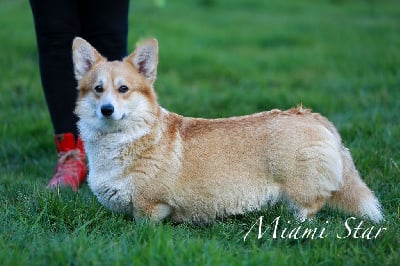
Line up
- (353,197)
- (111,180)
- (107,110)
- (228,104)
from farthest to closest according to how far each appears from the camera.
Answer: (228,104) < (353,197) < (111,180) < (107,110)

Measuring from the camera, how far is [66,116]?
4418mm

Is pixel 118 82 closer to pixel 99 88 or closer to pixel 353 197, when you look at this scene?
pixel 99 88

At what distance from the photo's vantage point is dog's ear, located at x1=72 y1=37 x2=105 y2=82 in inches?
143

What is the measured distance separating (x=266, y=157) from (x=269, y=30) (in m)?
7.50

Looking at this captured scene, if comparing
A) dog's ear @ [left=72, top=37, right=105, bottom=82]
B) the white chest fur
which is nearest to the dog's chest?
the white chest fur

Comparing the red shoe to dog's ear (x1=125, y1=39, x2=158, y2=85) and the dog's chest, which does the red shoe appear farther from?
dog's ear (x1=125, y1=39, x2=158, y2=85)

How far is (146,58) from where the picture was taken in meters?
3.62

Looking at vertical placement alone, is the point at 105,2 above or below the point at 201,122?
above

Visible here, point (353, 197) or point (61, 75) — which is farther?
point (61, 75)

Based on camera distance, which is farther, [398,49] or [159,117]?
[398,49]

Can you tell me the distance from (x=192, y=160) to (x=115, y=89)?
Answer: 59 centimetres

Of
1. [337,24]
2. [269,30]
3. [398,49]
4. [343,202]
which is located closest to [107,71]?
[343,202]

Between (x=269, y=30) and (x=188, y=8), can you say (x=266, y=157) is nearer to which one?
(x=269, y=30)

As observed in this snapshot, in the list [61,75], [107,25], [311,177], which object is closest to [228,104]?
[107,25]
